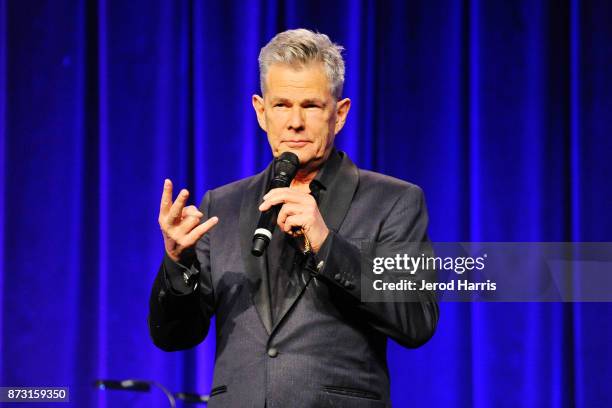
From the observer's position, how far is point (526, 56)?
11.3ft

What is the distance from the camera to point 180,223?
5.87 feet

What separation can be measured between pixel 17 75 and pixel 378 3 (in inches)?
59.0

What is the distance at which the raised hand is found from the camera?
176cm

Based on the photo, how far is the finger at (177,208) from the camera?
1.75 metres

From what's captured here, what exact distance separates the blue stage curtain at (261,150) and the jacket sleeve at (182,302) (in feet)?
4.89

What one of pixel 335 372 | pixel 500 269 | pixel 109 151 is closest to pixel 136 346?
pixel 109 151

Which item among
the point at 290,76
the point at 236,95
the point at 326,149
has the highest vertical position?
the point at 236,95

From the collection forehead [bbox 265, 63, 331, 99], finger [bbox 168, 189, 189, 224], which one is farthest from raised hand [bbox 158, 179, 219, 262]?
forehead [bbox 265, 63, 331, 99]

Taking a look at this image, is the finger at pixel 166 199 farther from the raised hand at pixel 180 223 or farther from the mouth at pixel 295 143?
the mouth at pixel 295 143

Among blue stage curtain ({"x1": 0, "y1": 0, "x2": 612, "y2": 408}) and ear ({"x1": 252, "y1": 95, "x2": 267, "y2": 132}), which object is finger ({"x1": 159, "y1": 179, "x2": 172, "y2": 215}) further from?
blue stage curtain ({"x1": 0, "y1": 0, "x2": 612, "y2": 408})

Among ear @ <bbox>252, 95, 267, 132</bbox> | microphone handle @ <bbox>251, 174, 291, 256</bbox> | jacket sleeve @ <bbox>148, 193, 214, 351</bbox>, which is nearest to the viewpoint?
microphone handle @ <bbox>251, 174, 291, 256</bbox>

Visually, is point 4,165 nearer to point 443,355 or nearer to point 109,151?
point 109,151

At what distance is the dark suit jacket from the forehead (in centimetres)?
19

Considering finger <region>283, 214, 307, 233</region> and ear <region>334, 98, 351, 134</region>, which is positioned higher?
ear <region>334, 98, 351, 134</region>
